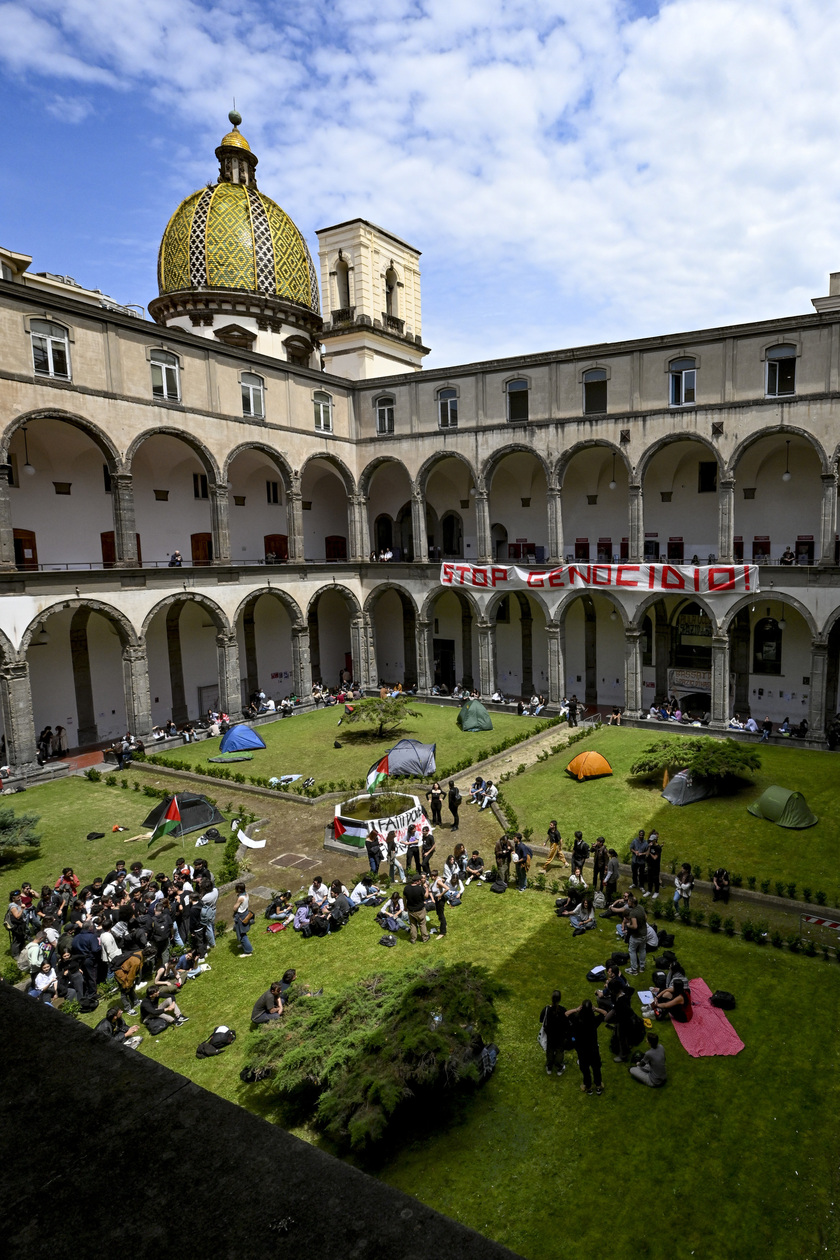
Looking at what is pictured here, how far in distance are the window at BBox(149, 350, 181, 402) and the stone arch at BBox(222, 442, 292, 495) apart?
341 cm

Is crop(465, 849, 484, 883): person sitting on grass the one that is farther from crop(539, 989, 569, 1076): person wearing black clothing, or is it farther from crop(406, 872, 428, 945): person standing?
crop(539, 989, 569, 1076): person wearing black clothing

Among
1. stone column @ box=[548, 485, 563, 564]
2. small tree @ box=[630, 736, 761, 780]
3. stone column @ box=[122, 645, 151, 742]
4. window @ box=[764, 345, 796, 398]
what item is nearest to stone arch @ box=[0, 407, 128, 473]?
stone column @ box=[122, 645, 151, 742]

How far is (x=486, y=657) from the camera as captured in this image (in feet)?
124

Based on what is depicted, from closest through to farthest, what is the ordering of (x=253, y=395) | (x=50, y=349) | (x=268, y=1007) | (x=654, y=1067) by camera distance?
(x=654, y=1067) < (x=268, y=1007) < (x=50, y=349) < (x=253, y=395)

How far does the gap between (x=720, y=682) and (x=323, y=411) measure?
76.4ft

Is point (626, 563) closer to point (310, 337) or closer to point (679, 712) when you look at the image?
point (679, 712)

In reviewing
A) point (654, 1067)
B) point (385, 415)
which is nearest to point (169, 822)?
point (654, 1067)

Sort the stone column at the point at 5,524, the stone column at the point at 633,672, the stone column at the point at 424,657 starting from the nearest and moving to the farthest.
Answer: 1. the stone column at the point at 5,524
2. the stone column at the point at 633,672
3. the stone column at the point at 424,657

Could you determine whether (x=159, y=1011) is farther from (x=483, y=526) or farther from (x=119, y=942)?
(x=483, y=526)

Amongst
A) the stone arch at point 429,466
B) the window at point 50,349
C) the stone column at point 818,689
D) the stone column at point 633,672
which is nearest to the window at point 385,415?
the stone arch at point 429,466

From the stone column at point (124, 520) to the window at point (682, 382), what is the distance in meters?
22.9

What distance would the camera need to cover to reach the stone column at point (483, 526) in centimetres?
3700

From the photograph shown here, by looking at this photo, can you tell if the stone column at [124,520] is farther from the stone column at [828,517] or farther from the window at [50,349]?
the stone column at [828,517]

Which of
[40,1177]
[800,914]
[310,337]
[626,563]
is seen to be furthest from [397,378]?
[40,1177]
